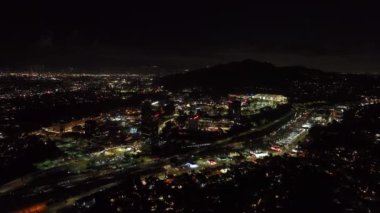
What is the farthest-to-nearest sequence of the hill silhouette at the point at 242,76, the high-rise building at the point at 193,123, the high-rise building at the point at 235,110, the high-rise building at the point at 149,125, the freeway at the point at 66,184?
the hill silhouette at the point at 242,76 < the high-rise building at the point at 235,110 < the high-rise building at the point at 193,123 < the high-rise building at the point at 149,125 < the freeway at the point at 66,184

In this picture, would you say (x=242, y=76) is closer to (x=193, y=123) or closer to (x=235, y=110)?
(x=235, y=110)

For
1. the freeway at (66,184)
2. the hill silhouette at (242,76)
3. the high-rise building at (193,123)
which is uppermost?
the hill silhouette at (242,76)

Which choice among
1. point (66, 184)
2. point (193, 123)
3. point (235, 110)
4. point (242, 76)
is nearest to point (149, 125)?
point (193, 123)

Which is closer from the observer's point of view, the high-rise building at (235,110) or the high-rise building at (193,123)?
the high-rise building at (193,123)

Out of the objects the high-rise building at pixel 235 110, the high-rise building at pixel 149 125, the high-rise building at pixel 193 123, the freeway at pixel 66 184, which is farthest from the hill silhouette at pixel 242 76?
the freeway at pixel 66 184

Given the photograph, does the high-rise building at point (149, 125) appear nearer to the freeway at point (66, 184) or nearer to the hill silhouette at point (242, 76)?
the freeway at point (66, 184)

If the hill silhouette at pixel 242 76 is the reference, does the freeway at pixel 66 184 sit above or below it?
below

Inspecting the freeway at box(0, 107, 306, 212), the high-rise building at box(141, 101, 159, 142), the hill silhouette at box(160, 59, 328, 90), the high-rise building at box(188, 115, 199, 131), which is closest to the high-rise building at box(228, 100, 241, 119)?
the high-rise building at box(188, 115, 199, 131)

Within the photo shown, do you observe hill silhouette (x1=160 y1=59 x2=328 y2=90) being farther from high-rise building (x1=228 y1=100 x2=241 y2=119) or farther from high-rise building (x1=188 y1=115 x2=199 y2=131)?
high-rise building (x1=188 y1=115 x2=199 y2=131)

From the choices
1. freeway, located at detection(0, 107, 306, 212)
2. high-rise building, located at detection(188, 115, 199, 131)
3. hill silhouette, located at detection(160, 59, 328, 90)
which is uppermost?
hill silhouette, located at detection(160, 59, 328, 90)

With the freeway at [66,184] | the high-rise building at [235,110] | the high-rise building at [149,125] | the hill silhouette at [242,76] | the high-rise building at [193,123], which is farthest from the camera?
the hill silhouette at [242,76]

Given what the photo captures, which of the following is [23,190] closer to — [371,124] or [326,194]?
[326,194]

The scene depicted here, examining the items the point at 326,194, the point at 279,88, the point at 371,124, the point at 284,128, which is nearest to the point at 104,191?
the point at 326,194
